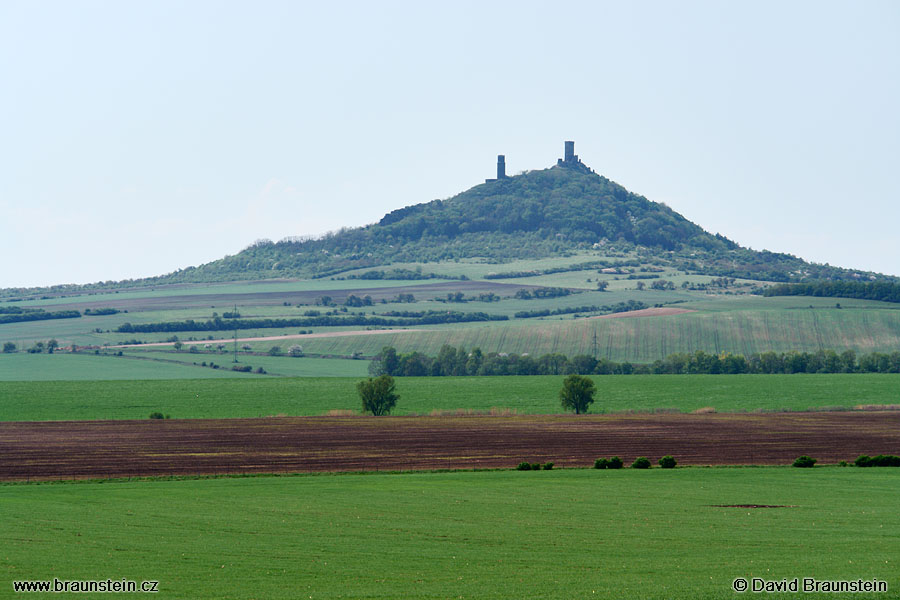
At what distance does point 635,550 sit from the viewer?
90.6 feet

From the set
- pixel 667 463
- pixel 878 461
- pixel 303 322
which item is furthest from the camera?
pixel 303 322

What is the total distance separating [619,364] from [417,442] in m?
69.3

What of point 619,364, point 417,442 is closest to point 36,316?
point 619,364

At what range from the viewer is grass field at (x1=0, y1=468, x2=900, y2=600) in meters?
23.4

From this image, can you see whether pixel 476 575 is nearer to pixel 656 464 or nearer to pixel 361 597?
pixel 361 597

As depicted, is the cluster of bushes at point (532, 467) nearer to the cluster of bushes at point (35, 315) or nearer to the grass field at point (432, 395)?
the grass field at point (432, 395)

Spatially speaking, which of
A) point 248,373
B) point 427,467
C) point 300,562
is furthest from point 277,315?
point 300,562

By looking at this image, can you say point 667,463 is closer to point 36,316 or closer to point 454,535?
point 454,535

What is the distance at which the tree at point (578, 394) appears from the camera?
9756 centimetres

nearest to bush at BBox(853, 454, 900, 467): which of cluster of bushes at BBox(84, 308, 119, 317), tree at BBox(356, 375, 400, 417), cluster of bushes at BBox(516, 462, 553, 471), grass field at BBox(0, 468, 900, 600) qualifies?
grass field at BBox(0, 468, 900, 600)

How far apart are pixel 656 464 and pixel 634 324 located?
10662cm

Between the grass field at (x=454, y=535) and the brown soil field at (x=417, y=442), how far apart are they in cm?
813

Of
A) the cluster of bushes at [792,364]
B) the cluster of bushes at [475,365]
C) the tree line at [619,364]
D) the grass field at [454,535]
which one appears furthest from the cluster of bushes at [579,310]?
the grass field at [454,535]

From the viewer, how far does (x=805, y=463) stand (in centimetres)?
5469
